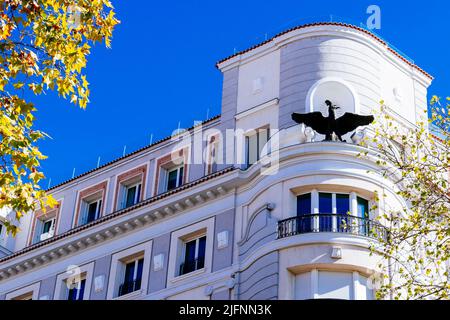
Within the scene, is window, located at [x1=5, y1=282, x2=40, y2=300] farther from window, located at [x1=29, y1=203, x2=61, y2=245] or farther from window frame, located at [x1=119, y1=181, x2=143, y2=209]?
window frame, located at [x1=119, y1=181, x2=143, y2=209]

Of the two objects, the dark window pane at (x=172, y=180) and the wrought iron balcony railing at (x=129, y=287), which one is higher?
the dark window pane at (x=172, y=180)

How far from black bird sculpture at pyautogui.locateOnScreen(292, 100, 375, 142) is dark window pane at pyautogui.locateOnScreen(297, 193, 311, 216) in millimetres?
2286

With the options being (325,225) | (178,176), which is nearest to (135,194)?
(178,176)

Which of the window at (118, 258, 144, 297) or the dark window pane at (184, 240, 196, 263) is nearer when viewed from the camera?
the dark window pane at (184, 240, 196, 263)

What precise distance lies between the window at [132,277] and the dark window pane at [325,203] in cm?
809

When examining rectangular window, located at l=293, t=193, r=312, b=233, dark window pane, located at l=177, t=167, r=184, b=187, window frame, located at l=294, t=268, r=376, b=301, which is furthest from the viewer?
dark window pane, located at l=177, t=167, r=184, b=187

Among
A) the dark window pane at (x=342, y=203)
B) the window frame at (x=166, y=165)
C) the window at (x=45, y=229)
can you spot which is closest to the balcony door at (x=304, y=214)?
the dark window pane at (x=342, y=203)

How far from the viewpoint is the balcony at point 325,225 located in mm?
30422

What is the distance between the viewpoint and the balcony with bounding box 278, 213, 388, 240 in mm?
30422

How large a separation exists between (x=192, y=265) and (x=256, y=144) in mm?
5047

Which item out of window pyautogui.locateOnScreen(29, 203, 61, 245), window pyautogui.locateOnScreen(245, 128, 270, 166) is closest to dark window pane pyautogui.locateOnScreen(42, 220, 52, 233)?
window pyautogui.locateOnScreen(29, 203, 61, 245)

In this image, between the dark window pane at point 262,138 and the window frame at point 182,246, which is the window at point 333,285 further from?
the dark window pane at point 262,138

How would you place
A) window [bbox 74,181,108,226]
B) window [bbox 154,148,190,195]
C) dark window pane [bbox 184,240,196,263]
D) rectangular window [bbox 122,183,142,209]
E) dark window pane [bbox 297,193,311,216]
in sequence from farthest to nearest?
window [bbox 74,181,108,226]
rectangular window [bbox 122,183,142,209]
window [bbox 154,148,190,195]
dark window pane [bbox 184,240,196,263]
dark window pane [bbox 297,193,311,216]
